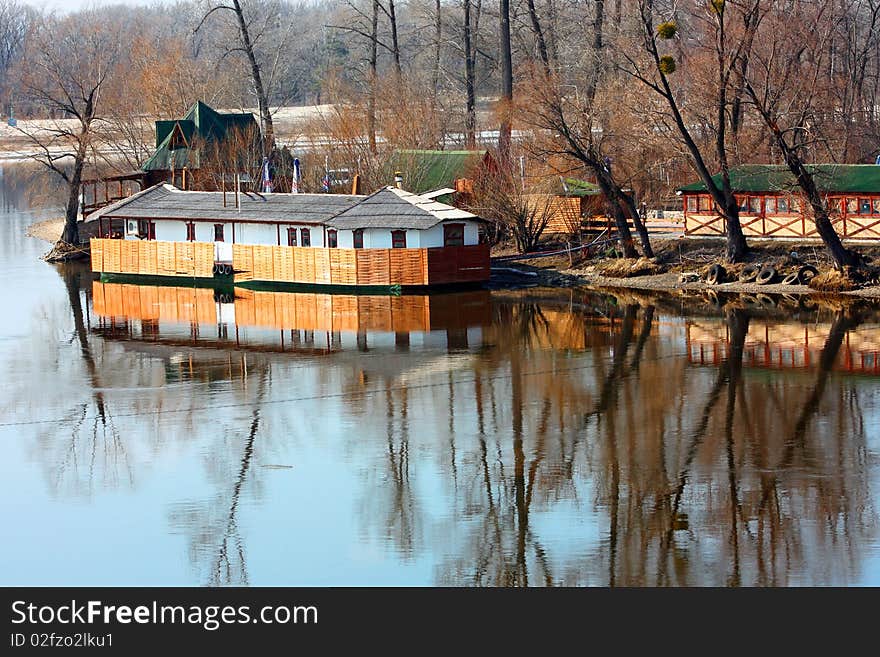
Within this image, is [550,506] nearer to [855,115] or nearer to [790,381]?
[790,381]

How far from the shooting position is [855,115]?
7362cm

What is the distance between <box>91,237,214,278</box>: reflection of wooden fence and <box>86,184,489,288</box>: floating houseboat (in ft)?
0.13

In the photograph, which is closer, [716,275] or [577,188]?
[716,275]

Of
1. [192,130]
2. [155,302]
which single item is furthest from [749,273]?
[192,130]

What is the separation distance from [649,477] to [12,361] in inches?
816

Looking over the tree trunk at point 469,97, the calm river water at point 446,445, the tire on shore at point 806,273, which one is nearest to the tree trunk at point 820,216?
the tire on shore at point 806,273

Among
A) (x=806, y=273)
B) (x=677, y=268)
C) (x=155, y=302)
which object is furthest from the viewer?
(x=677, y=268)

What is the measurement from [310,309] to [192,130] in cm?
2453

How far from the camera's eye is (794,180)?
5212 cm

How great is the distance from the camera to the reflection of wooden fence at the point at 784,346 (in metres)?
37.3

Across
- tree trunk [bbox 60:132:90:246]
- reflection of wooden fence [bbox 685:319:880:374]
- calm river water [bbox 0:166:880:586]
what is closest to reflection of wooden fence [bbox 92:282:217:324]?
calm river water [bbox 0:166:880:586]

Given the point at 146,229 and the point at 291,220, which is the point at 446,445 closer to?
the point at 291,220

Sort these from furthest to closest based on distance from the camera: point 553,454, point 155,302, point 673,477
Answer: point 155,302 < point 553,454 < point 673,477

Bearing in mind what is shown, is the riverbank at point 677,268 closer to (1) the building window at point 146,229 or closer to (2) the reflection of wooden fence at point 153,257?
(2) the reflection of wooden fence at point 153,257
